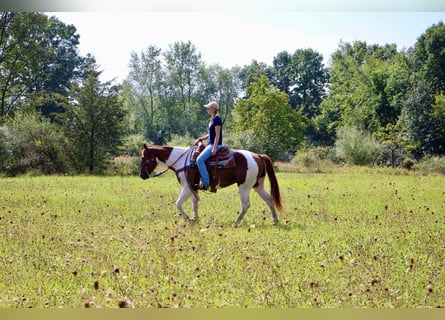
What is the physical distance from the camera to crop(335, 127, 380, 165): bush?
62.6 ft

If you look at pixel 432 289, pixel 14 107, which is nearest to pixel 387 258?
pixel 432 289

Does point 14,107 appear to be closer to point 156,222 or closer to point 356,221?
point 156,222

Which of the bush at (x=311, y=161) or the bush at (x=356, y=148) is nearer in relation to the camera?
the bush at (x=311, y=161)

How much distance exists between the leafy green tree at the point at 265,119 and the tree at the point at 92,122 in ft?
13.7

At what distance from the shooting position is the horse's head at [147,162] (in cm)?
798

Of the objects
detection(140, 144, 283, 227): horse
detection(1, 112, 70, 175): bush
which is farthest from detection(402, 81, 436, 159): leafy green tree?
detection(1, 112, 70, 175): bush

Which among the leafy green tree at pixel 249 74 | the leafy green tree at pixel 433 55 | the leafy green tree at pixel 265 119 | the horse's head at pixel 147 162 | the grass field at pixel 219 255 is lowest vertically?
the grass field at pixel 219 255

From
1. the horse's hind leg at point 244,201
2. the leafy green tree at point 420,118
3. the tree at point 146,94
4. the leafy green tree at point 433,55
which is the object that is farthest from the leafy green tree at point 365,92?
the horse's hind leg at point 244,201

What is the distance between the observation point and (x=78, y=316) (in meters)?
4.16

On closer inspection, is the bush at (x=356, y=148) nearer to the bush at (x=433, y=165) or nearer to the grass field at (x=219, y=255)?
the bush at (x=433, y=165)

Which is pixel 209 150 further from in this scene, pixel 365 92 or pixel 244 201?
pixel 365 92

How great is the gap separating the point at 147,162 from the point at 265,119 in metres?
9.36

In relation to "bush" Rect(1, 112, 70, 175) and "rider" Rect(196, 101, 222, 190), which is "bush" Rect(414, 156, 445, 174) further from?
"bush" Rect(1, 112, 70, 175)

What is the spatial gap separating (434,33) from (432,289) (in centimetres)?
1349
